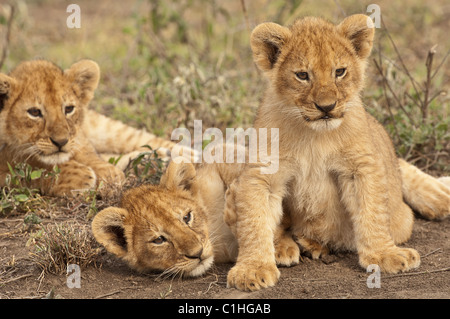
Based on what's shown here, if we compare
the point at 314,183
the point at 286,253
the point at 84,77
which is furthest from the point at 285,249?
the point at 84,77

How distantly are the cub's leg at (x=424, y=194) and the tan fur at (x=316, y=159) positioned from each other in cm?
97

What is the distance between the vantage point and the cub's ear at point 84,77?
19.3 ft

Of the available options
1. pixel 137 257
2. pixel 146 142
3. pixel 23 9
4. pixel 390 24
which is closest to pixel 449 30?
pixel 390 24

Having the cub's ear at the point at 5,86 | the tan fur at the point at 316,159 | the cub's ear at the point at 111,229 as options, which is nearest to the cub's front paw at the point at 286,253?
the tan fur at the point at 316,159

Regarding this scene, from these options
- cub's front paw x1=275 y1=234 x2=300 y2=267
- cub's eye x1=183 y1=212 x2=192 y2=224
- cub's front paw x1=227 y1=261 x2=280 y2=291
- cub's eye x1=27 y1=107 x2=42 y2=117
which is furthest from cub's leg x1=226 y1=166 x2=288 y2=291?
cub's eye x1=27 y1=107 x2=42 y2=117

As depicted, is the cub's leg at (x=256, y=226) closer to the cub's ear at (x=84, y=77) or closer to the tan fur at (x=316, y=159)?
the tan fur at (x=316, y=159)

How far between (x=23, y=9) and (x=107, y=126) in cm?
445

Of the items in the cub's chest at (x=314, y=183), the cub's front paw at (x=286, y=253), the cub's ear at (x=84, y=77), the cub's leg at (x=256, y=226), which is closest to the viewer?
the cub's leg at (x=256, y=226)

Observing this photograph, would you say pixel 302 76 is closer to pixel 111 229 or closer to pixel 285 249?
pixel 285 249

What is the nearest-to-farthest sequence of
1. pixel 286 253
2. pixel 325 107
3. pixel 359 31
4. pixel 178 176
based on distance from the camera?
1. pixel 325 107
2. pixel 359 31
3. pixel 286 253
4. pixel 178 176

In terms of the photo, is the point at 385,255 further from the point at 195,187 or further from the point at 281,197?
the point at 195,187

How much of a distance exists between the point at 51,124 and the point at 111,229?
5.36 ft

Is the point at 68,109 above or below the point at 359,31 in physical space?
below

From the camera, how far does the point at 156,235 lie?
4090 millimetres
